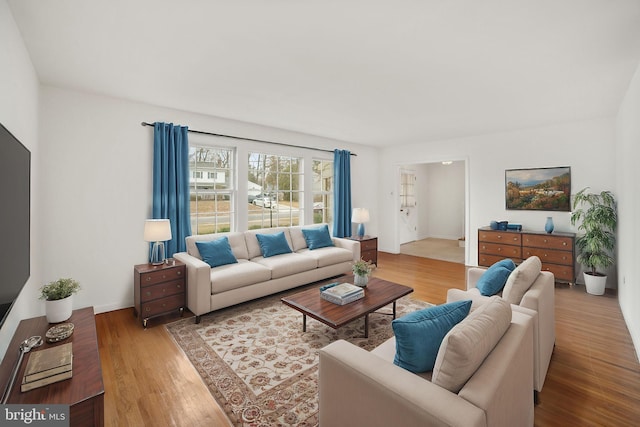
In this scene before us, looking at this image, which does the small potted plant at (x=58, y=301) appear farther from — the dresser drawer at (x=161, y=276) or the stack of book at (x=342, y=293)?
the stack of book at (x=342, y=293)

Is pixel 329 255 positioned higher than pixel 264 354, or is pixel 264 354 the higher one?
pixel 329 255

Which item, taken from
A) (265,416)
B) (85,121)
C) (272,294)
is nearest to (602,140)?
(272,294)

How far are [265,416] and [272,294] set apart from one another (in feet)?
7.19

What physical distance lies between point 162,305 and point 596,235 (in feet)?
18.7

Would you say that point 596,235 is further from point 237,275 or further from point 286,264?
Result: point 237,275

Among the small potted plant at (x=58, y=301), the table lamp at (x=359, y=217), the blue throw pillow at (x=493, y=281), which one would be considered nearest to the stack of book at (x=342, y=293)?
the blue throw pillow at (x=493, y=281)

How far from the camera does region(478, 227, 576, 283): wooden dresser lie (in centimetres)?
446

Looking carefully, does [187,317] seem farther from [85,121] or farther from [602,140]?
[602,140]

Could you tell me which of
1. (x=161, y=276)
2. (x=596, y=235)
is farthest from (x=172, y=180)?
(x=596, y=235)

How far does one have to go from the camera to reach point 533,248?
4758 mm

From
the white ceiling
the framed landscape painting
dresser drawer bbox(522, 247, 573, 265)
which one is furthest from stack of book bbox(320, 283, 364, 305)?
the framed landscape painting

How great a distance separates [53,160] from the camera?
10.3ft

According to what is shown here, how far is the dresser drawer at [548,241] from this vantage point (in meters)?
4.44

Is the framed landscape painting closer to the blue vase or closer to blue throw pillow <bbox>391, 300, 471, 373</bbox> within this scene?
the blue vase
